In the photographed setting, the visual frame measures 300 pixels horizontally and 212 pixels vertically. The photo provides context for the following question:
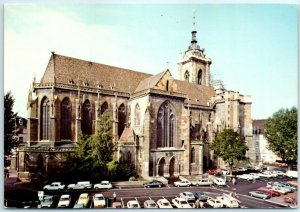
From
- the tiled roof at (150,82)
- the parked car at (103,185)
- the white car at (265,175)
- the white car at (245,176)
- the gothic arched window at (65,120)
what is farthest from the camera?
the tiled roof at (150,82)

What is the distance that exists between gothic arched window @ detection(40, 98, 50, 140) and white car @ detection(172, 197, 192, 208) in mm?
4719

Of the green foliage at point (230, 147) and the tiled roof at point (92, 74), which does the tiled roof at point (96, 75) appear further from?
the green foliage at point (230, 147)

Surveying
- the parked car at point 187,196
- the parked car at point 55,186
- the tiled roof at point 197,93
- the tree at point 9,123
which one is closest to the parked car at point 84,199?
the parked car at point 55,186

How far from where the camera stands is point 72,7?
743 cm

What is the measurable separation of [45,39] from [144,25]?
2.94 meters

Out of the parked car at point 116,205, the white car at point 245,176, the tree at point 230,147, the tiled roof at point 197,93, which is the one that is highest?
the tiled roof at point 197,93

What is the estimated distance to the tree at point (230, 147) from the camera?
10.0 metres

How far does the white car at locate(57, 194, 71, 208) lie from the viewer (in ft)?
23.8

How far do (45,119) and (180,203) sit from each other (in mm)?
5258

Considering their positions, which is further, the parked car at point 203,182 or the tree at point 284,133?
the parked car at point 203,182

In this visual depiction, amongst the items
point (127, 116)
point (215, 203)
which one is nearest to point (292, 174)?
point (215, 203)

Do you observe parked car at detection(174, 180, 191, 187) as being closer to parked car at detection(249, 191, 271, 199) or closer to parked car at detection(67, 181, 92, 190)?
parked car at detection(249, 191, 271, 199)

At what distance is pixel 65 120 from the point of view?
9.38 m

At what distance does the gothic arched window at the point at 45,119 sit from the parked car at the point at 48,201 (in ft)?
7.26
